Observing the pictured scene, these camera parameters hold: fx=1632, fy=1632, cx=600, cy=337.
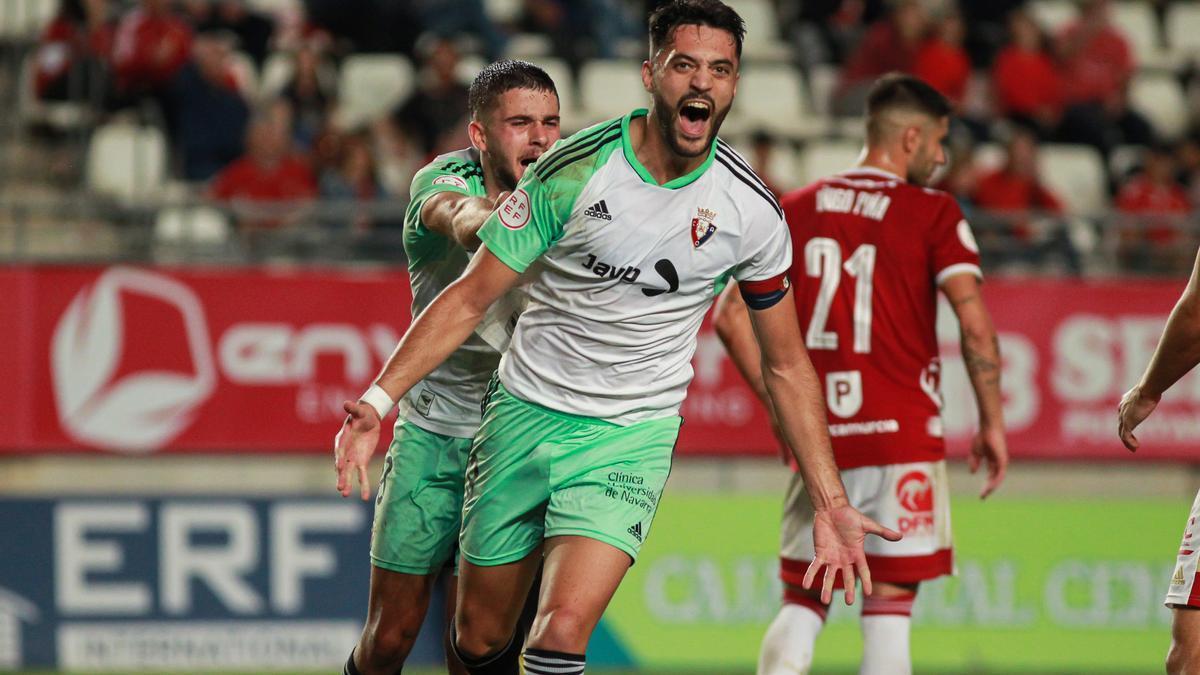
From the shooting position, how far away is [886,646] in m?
6.46

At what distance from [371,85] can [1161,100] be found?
7324 mm

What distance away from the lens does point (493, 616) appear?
5453 mm

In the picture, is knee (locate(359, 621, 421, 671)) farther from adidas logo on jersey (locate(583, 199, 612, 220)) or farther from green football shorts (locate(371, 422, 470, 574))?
adidas logo on jersey (locate(583, 199, 612, 220))

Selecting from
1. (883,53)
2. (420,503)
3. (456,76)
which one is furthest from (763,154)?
(420,503)

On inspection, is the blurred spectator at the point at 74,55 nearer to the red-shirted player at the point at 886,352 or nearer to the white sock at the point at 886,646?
the red-shirted player at the point at 886,352

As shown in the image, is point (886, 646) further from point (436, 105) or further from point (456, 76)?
point (456, 76)

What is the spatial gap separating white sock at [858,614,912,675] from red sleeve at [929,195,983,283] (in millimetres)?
1391

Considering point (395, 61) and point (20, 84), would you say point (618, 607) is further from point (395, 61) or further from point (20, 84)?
point (20, 84)

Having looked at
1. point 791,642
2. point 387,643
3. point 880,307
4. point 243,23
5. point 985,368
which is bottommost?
point 791,642

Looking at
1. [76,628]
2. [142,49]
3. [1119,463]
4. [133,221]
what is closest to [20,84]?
[142,49]

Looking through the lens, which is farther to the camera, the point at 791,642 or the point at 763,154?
the point at 763,154

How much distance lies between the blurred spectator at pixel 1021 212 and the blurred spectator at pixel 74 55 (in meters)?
6.63

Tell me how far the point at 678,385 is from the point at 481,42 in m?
Result: 8.45

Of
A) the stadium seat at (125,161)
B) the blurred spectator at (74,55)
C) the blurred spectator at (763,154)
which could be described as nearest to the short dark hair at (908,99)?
the blurred spectator at (763,154)
